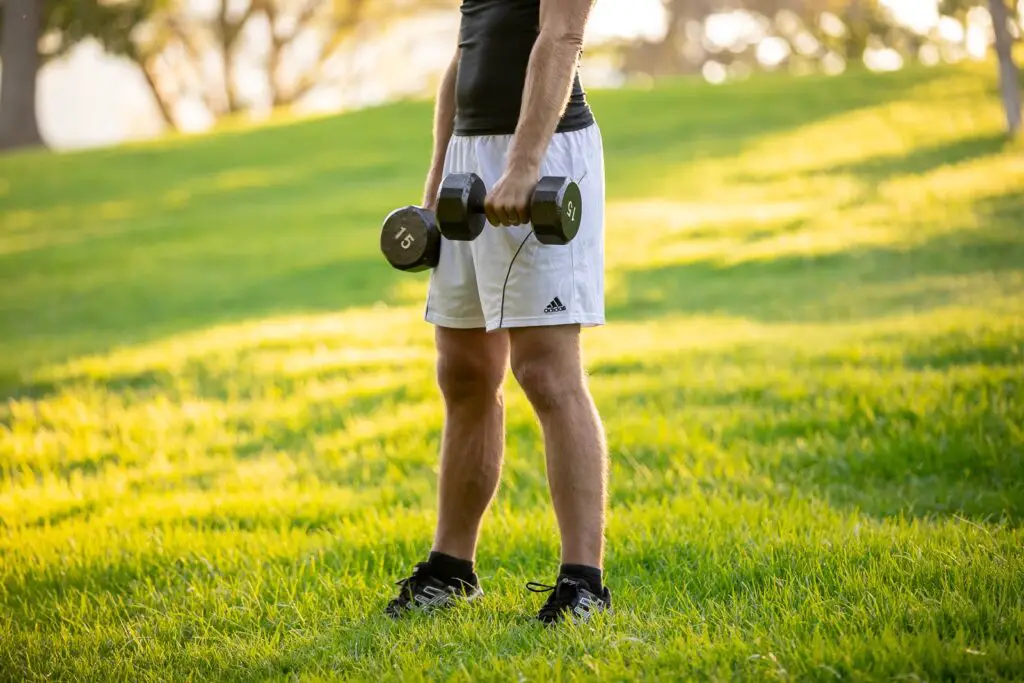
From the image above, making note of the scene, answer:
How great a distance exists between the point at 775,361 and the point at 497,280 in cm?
525

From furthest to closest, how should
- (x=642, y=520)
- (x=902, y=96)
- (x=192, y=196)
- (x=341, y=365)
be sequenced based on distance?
(x=902, y=96), (x=192, y=196), (x=341, y=365), (x=642, y=520)

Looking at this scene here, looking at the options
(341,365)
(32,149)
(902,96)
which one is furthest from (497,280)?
(32,149)

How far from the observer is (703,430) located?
652 centimetres

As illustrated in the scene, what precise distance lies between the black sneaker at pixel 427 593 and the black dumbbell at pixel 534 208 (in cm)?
118

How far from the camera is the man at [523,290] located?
3.45 m

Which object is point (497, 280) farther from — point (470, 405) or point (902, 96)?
point (902, 96)

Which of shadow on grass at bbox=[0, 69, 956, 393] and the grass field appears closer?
the grass field

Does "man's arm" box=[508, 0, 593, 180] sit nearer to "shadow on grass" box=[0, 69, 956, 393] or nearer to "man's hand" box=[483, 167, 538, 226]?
"man's hand" box=[483, 167, 538, 226]

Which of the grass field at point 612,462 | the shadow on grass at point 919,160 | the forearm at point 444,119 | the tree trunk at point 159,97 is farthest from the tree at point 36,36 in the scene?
the forearm at point 444,119

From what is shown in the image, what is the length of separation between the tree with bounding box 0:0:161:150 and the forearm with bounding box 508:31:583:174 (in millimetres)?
29757

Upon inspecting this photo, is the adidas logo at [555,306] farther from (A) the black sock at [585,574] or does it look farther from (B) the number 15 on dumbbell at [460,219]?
(A) the black sock at [585,574]

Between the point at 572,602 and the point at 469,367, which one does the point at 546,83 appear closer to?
the point at 469,367

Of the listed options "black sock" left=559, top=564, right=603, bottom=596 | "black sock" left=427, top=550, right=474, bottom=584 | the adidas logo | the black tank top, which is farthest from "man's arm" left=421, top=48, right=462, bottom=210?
"black sock" left=559, top=564, right=603, bottom=596

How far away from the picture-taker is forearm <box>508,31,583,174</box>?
3.43 metres
